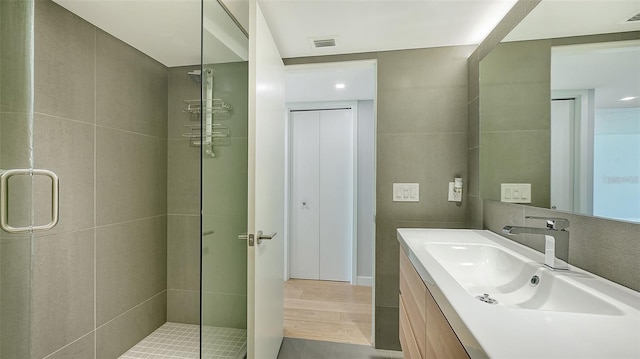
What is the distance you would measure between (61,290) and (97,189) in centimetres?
61

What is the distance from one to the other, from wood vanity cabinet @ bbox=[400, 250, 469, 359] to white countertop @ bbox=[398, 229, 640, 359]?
0.09 meters

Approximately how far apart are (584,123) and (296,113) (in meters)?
2.85

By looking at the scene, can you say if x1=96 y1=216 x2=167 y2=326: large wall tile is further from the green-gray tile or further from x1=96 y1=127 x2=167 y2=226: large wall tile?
the green-gray tile

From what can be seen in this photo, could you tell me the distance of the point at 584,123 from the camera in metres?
0.95

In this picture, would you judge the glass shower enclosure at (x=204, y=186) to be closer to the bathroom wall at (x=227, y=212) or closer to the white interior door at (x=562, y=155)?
the bathroom wall at (x=227, y=212)

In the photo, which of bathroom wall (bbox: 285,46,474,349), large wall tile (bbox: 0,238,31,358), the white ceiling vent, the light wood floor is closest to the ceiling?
the white ceiling vent

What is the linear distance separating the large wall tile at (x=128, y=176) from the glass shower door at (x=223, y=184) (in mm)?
925

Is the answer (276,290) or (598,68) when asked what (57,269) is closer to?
(276,290)

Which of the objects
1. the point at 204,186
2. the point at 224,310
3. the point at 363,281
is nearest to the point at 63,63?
the point at 204,186

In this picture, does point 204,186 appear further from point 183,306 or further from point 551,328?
point 183,306

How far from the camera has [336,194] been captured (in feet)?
11.1

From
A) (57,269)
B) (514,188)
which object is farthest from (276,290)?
(514,188)

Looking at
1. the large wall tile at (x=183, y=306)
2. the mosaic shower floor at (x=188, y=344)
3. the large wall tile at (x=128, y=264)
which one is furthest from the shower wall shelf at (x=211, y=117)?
the large wall tile at (x=183, y=306)

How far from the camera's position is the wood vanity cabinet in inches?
28.7
